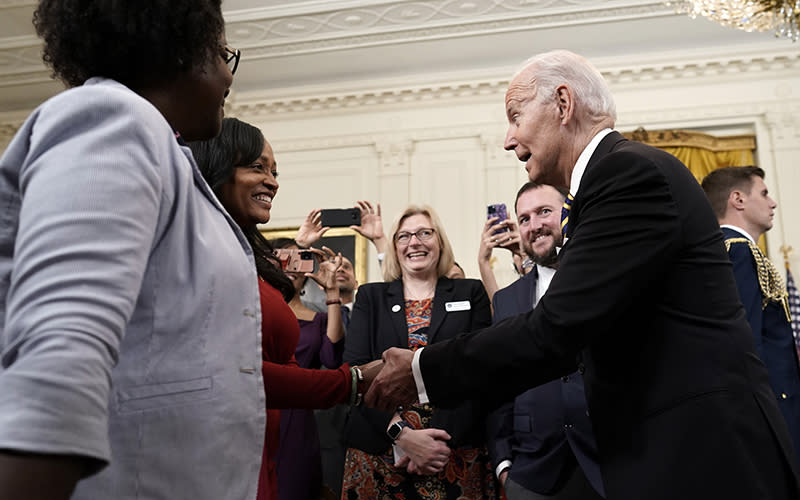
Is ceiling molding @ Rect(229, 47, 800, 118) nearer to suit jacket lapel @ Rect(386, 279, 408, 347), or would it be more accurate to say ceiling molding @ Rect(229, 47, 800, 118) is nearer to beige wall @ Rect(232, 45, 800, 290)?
beige wall @ Rect(232, 45, 800, 290)

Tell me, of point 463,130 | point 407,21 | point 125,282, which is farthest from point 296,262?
point 463,130

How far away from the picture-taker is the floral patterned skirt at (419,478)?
2727 millimetres

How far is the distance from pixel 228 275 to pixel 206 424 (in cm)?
22

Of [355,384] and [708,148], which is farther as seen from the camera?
[708,148]

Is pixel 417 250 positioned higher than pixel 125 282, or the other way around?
pixel 417 250

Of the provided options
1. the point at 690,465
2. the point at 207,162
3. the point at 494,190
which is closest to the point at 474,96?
the point at 494,190

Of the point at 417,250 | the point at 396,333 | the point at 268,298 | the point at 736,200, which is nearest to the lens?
the point at 268,298

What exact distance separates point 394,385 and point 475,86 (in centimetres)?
620

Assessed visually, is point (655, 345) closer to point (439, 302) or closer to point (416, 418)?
point (416, 418)

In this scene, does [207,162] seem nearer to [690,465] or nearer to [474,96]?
[690,465]

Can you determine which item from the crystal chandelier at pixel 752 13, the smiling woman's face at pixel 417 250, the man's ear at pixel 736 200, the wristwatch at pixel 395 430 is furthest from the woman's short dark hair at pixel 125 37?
the crystal chandelier at pixel 752 13

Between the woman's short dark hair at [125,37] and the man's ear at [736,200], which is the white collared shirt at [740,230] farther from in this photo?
the woman's short dark hair at [125,37]

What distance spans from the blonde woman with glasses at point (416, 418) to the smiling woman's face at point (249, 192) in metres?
1.05

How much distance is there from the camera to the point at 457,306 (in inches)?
122
